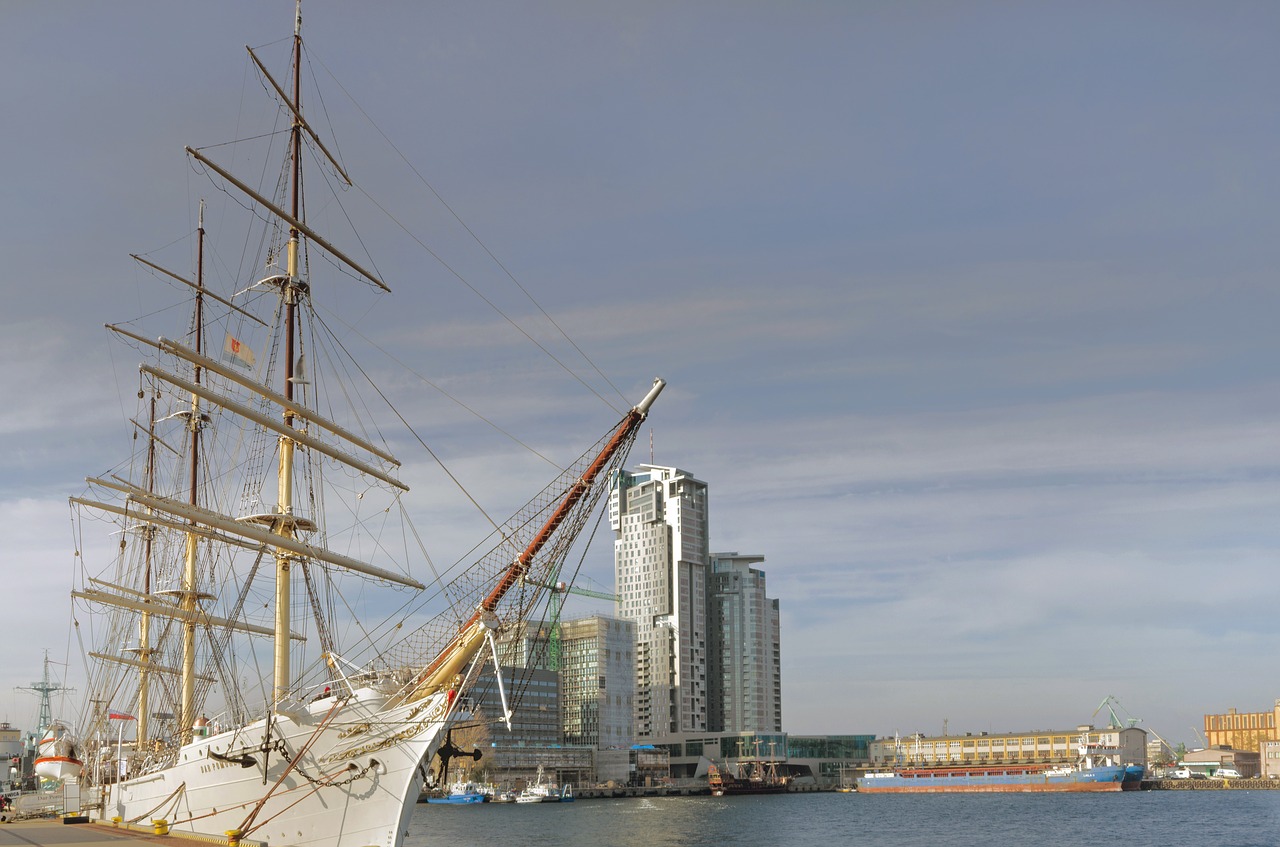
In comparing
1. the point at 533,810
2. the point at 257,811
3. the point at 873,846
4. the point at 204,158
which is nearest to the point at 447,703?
the point at 257,811

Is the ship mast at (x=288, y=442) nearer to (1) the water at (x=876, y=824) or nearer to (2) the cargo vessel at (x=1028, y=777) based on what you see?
(1) the water at (x=876, y=824)

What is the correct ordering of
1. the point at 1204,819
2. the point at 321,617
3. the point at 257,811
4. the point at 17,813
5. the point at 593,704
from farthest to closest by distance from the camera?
the point at 593,704 → the point at 1204,819 → the point at 17,813 → the point at 321,617 → the point at 257,811

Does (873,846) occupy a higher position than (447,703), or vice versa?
(447,703)

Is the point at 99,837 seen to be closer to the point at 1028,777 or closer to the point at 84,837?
the point at 84,837

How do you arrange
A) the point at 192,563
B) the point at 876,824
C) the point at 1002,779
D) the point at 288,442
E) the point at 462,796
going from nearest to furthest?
1. the point at 288,442
2. the point at 192,563
3. the point at 876,824
4. the point at 462,796
5. the point at 1002,779

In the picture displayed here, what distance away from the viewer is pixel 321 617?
4172 cm

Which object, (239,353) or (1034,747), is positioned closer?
(239,353)

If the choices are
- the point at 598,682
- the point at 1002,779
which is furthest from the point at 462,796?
the point at 1002,779

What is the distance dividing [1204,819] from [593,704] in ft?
370

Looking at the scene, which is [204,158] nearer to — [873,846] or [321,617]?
[321,617]

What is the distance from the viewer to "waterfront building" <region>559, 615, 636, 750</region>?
18612 centimetres

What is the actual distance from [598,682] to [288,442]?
152 m

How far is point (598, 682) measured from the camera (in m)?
187

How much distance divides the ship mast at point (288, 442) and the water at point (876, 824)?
103ft
